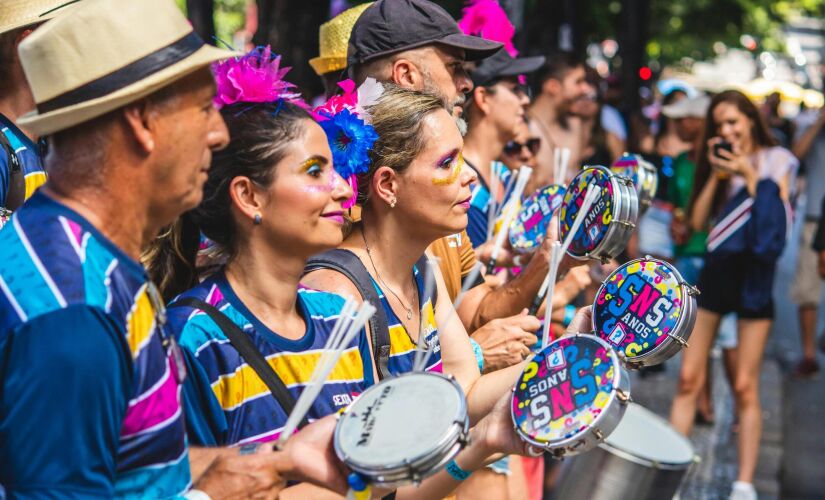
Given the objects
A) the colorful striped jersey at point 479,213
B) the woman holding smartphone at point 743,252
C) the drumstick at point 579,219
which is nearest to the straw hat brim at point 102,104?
the drumstick at point 579,219

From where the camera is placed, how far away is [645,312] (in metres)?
2.90

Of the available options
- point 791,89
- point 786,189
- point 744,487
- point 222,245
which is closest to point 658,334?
point 222,245

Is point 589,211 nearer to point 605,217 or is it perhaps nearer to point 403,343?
point 605,217

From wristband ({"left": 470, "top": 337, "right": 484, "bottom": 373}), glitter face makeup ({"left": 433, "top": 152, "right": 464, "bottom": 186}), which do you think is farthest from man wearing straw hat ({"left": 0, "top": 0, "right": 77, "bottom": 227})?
wristband ({"left": 470, "top": 337, "right": 484, "bottom": 373})

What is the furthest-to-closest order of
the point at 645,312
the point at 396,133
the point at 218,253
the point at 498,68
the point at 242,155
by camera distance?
the point at 498,68
the point at 396,133
the point at 645,312
the point at 218,253
the point at 242,155

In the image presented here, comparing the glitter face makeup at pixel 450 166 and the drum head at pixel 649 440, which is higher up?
the glitter face makeup at pixel 450 166

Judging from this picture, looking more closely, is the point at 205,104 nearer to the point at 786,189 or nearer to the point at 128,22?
the point at 128,22

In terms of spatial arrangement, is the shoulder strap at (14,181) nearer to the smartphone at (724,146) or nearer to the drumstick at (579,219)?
the drumstick at (579,219)

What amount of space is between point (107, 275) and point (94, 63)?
37cm

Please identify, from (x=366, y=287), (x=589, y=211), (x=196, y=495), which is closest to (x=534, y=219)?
(x=589, y=211)

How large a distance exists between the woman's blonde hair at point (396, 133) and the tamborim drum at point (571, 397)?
0.94 meters

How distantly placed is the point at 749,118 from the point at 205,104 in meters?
5.55

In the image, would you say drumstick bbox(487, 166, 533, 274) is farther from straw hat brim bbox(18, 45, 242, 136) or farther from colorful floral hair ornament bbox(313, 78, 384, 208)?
straw hat brim bbox(18, 45, 242, 136)

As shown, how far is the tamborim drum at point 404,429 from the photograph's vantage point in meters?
1.83
